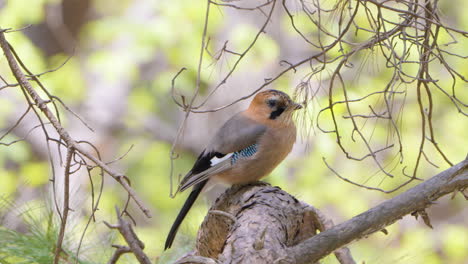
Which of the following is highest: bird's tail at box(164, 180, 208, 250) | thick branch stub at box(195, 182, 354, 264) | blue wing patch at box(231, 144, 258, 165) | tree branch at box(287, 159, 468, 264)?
blue wing patch at box(231, 144, 258, 165)

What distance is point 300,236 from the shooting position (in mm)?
1777

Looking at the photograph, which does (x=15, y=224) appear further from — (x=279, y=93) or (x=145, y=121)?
(x=145, y=121)

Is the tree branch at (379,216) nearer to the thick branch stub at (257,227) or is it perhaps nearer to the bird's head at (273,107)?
the thick branch stub at (257,227)

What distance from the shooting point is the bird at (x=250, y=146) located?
2.44 m

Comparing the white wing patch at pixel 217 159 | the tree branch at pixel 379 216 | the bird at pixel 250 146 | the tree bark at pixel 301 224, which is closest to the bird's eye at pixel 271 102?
the bird at pixel 250 146

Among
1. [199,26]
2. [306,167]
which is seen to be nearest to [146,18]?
[199,26]

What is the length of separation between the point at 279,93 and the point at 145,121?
3.32 meters

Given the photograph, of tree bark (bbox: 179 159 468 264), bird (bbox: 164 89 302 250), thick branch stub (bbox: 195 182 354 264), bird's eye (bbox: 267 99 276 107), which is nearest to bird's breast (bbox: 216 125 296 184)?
bird (bbox: 164 89 302 250)

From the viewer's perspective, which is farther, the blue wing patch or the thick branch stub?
the blue wing patch

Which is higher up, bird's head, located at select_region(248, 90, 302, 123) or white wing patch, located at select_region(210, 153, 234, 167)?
bird's head, located at select_region(248, 90, 302, 123)

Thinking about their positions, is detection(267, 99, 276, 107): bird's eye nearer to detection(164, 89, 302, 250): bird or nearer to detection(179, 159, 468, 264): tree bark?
detection(164, 89, 302, 250): bird

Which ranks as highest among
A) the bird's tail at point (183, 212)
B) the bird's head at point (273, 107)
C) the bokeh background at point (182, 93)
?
the bokeh background at point (182, 93)

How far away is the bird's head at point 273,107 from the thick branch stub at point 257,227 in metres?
0.61

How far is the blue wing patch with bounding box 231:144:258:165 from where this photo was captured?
2.48 m
